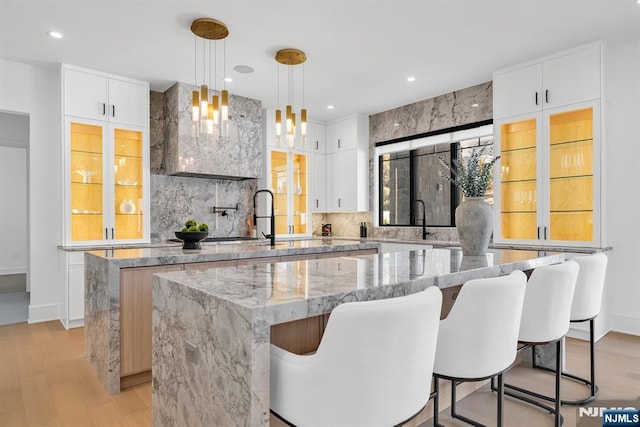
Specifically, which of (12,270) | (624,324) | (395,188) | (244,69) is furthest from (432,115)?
(12,270)

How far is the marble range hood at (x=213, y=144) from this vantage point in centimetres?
481

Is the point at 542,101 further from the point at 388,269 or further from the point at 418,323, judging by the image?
the point at 418,323

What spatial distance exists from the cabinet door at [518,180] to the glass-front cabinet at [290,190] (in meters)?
2.96

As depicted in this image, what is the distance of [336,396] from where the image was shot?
112 cm

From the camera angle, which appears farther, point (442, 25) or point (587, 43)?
point (587, 43)

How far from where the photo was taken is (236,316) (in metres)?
1.22

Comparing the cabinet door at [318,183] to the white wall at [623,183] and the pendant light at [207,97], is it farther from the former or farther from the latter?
the white wall at [623,183]

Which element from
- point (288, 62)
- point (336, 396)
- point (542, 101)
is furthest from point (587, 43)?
point (336, 396)

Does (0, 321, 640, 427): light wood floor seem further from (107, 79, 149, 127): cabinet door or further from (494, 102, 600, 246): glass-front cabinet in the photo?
(107, 79, 149, 127): cabinet door

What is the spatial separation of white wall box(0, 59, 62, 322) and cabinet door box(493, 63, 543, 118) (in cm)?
483

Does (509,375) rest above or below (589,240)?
below

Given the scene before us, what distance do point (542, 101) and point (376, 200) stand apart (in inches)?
110

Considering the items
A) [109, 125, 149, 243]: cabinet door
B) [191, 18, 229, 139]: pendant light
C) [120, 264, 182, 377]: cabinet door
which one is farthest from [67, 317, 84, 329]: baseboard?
[191, 18, 229, 139]: pendant light

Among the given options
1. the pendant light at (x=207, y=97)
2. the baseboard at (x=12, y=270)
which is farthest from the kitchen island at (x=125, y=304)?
the baseboard at (x=12, y=270)
